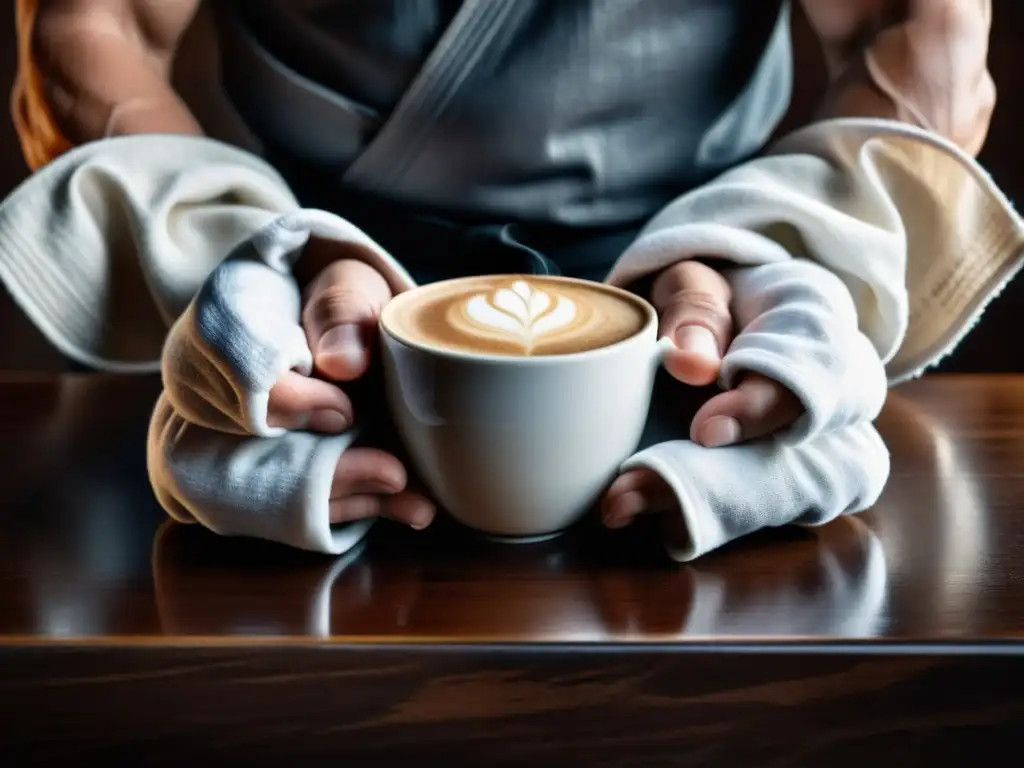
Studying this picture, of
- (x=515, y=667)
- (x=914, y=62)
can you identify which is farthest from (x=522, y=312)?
(x=914, y=62)

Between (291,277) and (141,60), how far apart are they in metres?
0.21

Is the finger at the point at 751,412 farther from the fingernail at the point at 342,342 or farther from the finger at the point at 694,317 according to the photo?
the fingernail at the point at 342,342

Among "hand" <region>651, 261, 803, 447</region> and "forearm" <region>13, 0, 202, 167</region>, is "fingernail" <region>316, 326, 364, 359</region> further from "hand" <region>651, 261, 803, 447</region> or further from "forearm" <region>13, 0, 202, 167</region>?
"forearm" <region>13, 0, 202, 167</region>

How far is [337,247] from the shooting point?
427mm

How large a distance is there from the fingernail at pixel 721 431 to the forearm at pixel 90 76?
0.31 meters

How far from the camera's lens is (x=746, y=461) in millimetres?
373

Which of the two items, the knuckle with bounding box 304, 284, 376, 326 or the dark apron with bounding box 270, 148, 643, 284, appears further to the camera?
the dark apron with bounding box 270, 148, 643, 284

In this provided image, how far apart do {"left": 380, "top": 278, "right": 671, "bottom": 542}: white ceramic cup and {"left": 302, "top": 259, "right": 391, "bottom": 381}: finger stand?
0.05 feet

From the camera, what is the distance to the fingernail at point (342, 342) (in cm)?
38

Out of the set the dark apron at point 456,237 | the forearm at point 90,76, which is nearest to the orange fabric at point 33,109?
the forearm at point 90,76

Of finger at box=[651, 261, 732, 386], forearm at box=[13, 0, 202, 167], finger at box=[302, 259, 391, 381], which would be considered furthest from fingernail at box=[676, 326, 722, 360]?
forearm at box=[13, 0, 202, 167]

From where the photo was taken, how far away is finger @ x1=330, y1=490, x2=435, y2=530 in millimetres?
382

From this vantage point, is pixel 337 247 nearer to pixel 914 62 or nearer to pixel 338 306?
pixel 338 306

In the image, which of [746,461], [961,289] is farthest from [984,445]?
[746,461]
